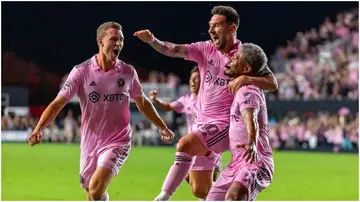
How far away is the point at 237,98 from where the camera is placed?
300 inches

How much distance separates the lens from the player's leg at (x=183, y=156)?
8727mm

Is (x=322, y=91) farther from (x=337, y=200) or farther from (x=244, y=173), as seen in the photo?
(x=244, y=173)

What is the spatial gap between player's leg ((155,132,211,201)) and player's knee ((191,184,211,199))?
91 centimetres

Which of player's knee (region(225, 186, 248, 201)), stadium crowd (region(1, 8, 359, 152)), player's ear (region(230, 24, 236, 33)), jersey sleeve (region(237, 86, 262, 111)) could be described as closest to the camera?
player's knee (region(225, 186, 248, 201))

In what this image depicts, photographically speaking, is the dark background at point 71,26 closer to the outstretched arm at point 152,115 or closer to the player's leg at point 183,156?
the outstretched arm at point 152,115

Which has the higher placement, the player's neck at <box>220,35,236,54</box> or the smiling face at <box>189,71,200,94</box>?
the player's neck at <box>220,35,236,54</box>

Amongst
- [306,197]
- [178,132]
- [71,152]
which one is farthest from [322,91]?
[306,197]

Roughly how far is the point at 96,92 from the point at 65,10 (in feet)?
84.9

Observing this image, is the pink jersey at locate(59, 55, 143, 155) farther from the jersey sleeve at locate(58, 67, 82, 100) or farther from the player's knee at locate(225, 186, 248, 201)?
the player's knee at locate(225, 186, 248, 201)

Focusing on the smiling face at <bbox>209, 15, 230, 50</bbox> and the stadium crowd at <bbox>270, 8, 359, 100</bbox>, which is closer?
the smiling face at <bbox>209, 15, 230, 50</bbox>

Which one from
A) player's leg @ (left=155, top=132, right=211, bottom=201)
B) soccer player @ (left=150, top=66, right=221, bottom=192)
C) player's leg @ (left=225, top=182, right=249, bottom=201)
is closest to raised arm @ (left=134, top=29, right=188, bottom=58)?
player's leg @ (left=155, top=132, right=211, bottom=201)

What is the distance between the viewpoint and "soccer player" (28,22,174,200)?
30.2 ft

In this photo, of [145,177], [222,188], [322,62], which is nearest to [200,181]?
[222,188]

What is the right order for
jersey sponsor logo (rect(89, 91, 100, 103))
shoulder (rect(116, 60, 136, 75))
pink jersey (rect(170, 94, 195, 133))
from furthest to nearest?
1. pink jersey (rect(170, 94, 195, 133))
2. shoulder (rect(116, 60, 136, 75))
3. jersey sponsor logo (rect(89, 91, 100, 103))
